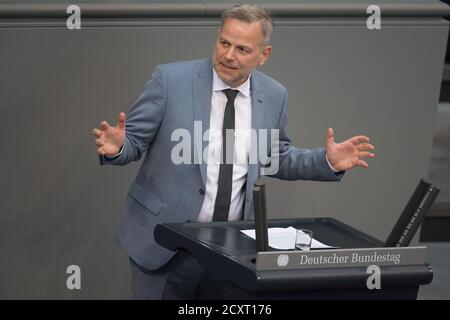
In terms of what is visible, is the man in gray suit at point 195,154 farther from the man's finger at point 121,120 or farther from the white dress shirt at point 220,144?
the man's finger at point 121,120

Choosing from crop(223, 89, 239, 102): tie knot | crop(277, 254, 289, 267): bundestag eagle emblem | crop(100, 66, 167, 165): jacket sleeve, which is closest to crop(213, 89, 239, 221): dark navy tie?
crop(223, 89, 239, 102): tie knot

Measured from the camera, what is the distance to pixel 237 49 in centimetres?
307

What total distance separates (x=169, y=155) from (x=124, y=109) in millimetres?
840

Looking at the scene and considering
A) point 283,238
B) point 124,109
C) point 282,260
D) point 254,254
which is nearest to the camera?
point 282,260

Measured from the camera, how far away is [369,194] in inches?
169

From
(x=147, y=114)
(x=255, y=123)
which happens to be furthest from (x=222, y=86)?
(x=147, y=114)

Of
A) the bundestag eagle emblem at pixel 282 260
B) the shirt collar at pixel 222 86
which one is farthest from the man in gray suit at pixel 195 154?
the bundestag eagle emblem at pixel 282 260

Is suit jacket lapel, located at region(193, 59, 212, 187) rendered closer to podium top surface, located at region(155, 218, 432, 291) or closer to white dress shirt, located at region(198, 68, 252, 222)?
white dress shirt, located at region(198, 68, 252, 222)

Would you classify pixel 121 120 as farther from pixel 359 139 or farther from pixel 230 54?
pixel 359 139

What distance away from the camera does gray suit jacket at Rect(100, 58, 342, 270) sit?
316cm

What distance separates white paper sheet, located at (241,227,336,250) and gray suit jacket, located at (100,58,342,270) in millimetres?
325

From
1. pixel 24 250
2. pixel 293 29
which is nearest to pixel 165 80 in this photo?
pixel 293 29

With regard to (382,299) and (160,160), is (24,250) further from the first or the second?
(382,299)

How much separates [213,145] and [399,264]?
89 centimetres
